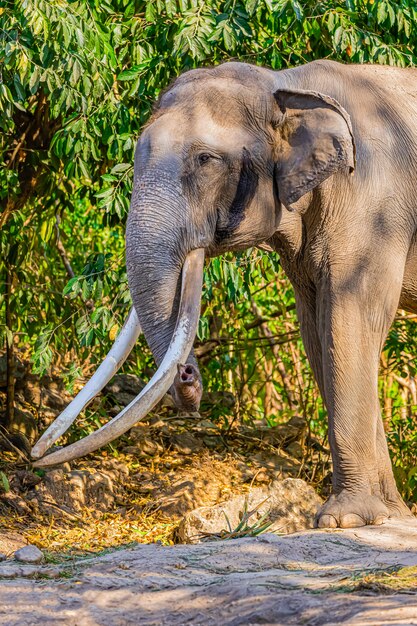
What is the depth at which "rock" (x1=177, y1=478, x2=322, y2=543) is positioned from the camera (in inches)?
297

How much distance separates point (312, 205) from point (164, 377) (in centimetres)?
151

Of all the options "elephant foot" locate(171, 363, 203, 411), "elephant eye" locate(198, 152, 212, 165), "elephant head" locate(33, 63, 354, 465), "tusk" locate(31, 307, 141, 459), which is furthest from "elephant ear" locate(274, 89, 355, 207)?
"elephant foot" locate(171, 363, 203, 411)

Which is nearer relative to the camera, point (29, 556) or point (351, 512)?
point (29, 556)

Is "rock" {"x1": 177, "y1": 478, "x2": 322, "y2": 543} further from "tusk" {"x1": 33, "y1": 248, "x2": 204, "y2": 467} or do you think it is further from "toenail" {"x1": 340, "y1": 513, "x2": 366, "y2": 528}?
"tusk" {"x1": 33, "y1": 248, "x2": 204, "y2": 467}

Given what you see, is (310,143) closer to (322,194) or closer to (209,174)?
(322,194)

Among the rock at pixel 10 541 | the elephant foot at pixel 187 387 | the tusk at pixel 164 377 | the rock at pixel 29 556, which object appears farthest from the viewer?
the rock at pixel 10 541

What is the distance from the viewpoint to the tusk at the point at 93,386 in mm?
5496

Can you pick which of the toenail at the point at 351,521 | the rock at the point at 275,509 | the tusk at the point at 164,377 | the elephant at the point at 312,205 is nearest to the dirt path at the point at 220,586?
the toenail at the point at 351,521

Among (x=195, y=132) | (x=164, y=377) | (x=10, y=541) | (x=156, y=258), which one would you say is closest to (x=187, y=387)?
Result: (x=164, y=377)

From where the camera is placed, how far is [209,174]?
629cm

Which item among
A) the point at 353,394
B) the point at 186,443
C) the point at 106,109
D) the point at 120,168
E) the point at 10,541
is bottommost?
the point at 10,541

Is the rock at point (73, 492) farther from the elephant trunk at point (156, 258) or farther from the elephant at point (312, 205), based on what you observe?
the elephant trunk at point (156, 258)

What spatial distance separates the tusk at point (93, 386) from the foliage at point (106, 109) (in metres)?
1.44

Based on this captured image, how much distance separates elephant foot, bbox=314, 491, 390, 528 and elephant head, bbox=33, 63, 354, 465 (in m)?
1.27
